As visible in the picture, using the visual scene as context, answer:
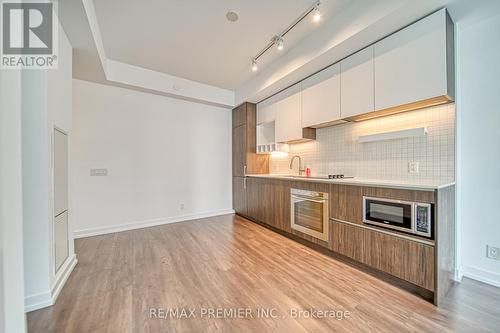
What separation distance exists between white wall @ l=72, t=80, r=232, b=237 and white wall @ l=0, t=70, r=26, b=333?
8.14 ft

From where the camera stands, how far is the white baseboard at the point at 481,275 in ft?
6.57

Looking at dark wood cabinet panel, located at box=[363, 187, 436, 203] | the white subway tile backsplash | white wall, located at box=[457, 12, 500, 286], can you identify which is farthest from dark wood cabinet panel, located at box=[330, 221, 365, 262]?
white wall, located at box=[457, 12, 500, 286]

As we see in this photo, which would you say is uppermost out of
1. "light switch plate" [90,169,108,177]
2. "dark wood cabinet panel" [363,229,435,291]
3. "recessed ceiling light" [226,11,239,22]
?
"recessed ceiling light" [226,11,239,22]

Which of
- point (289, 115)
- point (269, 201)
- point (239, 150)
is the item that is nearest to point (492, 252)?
point (269, 201)

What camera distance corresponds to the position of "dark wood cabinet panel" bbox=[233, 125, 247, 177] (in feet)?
15.2

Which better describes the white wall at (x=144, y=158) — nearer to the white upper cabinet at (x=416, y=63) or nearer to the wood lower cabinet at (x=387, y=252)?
the wood lower cabinet at (x=387, y=252)

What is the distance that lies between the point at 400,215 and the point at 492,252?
1.03 meters

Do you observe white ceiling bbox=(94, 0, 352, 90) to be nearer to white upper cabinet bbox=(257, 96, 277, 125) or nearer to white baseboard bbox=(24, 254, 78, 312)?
white upper cabinet bbox=(257, 96, 277, 125)

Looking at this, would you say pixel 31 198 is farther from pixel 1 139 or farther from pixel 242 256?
pixel 242 256

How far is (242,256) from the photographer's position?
2668 millimetres

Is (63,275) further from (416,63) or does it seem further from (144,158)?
(416,63)

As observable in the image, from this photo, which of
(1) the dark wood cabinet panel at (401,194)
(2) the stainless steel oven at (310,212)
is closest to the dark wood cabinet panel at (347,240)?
(2) the stainless steel oven at (310,212)

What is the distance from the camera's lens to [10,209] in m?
0.96

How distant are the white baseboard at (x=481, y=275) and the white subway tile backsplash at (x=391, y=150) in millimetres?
944
